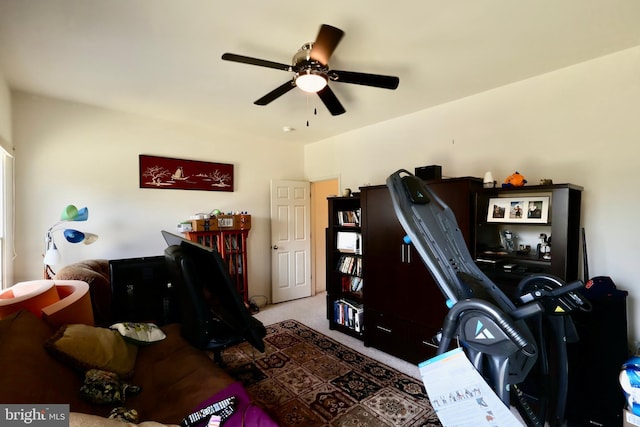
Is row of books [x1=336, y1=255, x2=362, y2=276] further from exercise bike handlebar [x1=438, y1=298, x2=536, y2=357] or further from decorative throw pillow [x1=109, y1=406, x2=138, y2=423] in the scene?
decorative throw pillow [x1=109, y1=406, x2=138, y2=423]

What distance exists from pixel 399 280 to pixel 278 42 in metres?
2.35

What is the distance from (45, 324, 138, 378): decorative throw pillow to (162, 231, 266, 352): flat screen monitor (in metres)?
0.56

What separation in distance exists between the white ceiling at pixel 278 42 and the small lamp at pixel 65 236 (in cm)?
123

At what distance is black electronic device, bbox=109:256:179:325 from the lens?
8.25 ft

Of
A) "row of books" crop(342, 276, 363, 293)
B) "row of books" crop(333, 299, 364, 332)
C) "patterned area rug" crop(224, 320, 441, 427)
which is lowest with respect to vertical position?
"patterned area rug" crop(224, 320, 441, 427)

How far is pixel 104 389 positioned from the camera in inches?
54.3

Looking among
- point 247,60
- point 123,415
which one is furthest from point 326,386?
point 247,60

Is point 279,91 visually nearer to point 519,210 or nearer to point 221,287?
point 221,287

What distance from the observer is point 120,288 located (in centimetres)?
251

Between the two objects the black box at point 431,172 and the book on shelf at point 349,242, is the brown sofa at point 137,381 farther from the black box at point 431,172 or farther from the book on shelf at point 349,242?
the black box at point 431,172

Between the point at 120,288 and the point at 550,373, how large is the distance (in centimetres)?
313

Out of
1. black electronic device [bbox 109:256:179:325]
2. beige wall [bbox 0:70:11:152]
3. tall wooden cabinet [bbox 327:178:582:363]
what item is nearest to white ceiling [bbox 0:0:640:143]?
beige wall [bbox 0:70:11:152]

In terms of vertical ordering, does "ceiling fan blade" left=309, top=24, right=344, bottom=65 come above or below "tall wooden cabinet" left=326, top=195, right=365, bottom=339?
above

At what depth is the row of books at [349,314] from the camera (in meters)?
3.35
